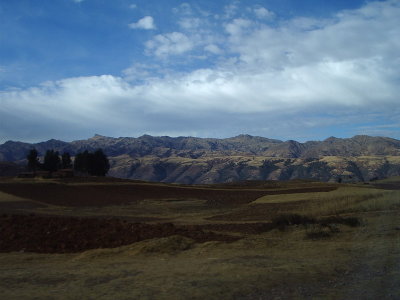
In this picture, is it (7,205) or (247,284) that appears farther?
(7,205)

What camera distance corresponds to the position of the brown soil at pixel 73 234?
61.8 ft

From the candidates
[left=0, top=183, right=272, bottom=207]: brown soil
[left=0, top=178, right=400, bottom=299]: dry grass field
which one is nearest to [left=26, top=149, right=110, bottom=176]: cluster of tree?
[left=0, top=183, right=272, bottom=207]: brown soil

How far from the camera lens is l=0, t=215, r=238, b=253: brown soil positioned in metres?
18.8

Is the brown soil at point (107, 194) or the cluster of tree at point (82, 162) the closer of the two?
the brown soil at point (107, 194)

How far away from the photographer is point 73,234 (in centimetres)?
2019

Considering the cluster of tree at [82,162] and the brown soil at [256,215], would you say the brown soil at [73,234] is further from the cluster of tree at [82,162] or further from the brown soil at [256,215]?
the cluster of tree at [82,162]

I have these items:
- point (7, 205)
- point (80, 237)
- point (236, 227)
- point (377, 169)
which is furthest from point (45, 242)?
point (377, 169)

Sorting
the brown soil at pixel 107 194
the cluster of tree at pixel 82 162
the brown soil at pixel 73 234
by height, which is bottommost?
the brown soil at pixel 107 194

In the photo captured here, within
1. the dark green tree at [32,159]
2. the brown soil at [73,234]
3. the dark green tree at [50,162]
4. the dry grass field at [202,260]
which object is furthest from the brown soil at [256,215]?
the dark green tree at [50,162]

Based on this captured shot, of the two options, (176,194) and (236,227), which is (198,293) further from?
(176,194)

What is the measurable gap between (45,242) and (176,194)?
49.6 meters

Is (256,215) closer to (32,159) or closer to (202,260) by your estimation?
(202,260)

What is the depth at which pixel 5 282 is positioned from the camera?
37.9 ft

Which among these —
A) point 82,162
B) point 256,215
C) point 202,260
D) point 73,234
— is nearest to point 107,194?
point 256,215
